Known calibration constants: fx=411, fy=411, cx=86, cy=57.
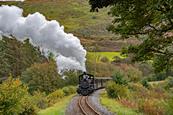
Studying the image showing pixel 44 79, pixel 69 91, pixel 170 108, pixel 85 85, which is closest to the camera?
pixel 170 108

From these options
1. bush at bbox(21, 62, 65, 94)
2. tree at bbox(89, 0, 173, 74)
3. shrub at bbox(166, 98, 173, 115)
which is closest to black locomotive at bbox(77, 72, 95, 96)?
bush at bbox(21, 62, 65, 94)

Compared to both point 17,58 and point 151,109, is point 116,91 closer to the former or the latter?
point 151,109

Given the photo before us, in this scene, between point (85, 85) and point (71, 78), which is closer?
point (85, 85)

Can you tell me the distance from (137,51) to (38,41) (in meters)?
61.0

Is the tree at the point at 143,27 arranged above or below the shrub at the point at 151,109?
above

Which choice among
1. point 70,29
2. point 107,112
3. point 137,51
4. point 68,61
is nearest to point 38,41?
point 68,61

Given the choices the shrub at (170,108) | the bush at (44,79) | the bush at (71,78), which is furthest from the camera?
the bush at (44,79)

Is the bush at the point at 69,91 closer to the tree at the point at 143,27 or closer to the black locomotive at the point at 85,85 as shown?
the black locomotive at the point at 85,85

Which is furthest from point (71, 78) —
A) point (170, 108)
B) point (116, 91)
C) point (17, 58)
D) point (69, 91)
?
point (170, 108)

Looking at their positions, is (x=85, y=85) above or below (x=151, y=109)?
above

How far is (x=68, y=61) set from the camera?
64.4 meters

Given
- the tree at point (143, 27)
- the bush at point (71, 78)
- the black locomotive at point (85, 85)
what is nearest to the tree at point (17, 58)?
the bush at point (71, 78)

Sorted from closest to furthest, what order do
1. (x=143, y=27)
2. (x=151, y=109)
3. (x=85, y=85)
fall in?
1. (x=143, y=27)
2. (x=151, y=109)
3. (x=85, y=85)

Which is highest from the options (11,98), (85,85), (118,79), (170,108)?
(118,79)
